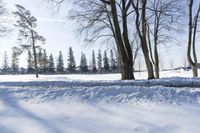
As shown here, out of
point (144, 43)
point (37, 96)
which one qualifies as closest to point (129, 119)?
point (37, 96)

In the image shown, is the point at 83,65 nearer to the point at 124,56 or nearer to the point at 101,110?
the point at 124,56

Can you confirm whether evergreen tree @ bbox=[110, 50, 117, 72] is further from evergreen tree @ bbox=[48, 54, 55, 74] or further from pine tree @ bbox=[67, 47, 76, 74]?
evergreen tree @ bbox=[48, 54, 55, 74]

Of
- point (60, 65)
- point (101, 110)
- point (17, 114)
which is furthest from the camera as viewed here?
point (60, 65)

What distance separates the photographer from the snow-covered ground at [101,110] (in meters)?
6.93

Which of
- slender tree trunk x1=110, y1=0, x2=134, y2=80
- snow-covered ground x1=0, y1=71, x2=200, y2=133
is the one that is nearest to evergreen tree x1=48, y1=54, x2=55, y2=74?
slender tree trunk x1=110, y1=0, x2=134, y2=80

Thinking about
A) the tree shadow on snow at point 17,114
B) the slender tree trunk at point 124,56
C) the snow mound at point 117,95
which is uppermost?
the slender tree trunk at point 124,56

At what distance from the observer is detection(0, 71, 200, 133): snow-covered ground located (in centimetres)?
693

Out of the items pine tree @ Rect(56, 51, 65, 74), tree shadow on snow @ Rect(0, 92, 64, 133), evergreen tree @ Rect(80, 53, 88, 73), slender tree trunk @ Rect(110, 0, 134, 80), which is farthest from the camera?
evergreen tree @ Rect(80, 53, 88, 73)

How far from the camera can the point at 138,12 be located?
2264cm

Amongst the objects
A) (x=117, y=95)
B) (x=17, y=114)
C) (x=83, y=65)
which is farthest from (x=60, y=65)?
(x=17, y=114)

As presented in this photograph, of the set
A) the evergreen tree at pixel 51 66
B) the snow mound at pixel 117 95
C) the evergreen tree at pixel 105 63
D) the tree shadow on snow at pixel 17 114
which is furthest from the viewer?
the evergreen tree at pixel 105 63

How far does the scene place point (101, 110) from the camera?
8.20 metres

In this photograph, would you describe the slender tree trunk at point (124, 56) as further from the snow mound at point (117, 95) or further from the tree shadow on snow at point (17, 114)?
the tree shadow on snow at point (17, 114)

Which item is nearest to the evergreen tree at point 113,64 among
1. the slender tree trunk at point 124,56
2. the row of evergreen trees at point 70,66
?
the row of evergreen trees at point 70,66
